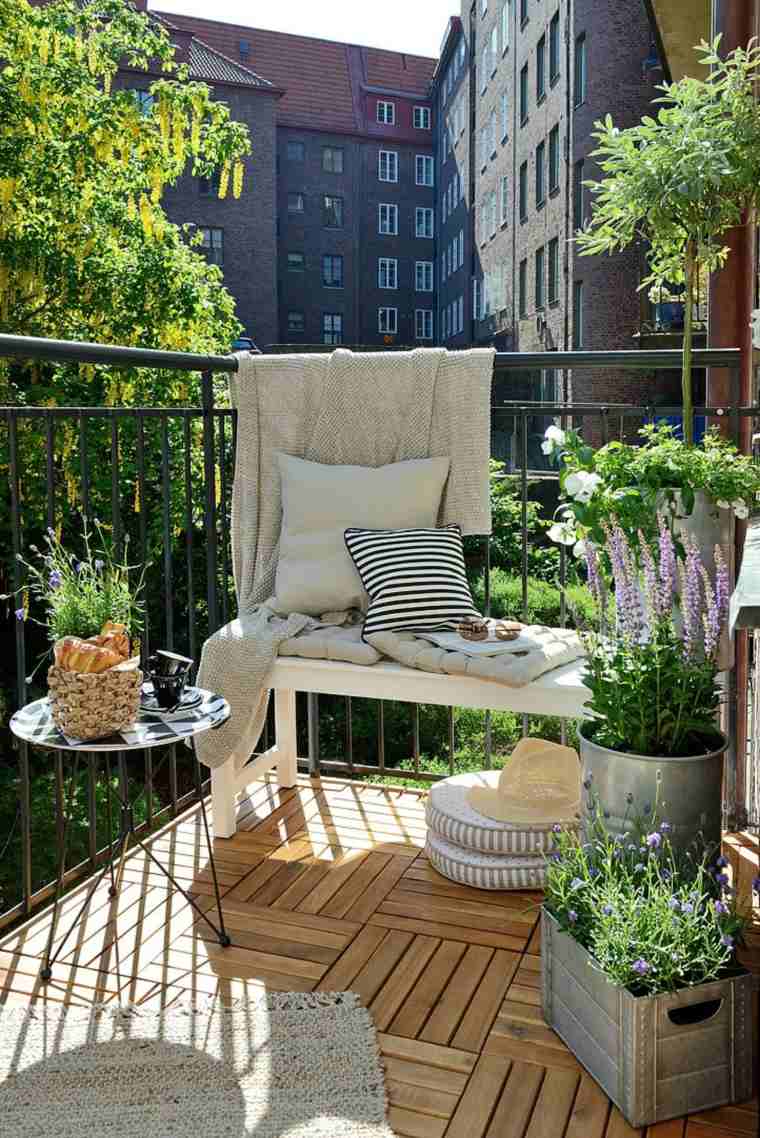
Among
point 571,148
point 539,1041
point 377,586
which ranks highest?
point 571,148

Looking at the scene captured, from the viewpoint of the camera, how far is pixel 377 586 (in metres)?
2.61

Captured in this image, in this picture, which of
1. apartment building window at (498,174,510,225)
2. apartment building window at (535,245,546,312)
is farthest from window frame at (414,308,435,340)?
apartment building window at (535,245,546,312)

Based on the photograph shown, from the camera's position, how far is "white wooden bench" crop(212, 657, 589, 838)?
2.30 metres

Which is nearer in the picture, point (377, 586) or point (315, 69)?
point (377, 586)

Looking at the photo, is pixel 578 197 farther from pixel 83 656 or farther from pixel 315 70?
pixel 315 70

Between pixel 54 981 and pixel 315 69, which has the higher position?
pixel 315 69

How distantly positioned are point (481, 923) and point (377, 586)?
0.85 metres

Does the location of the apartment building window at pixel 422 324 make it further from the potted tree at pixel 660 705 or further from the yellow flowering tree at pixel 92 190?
the potted tree at pixel 660 705

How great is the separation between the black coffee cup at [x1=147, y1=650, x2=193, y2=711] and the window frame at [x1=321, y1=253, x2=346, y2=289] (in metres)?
28.9

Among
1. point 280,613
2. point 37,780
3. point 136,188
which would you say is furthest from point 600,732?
point 136,188

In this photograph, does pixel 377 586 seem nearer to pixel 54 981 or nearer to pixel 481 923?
pixel 481 923

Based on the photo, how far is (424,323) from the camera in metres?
31.8

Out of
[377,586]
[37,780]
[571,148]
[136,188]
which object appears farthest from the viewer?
[571,148]

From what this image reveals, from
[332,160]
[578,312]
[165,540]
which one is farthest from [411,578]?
[332,160]
